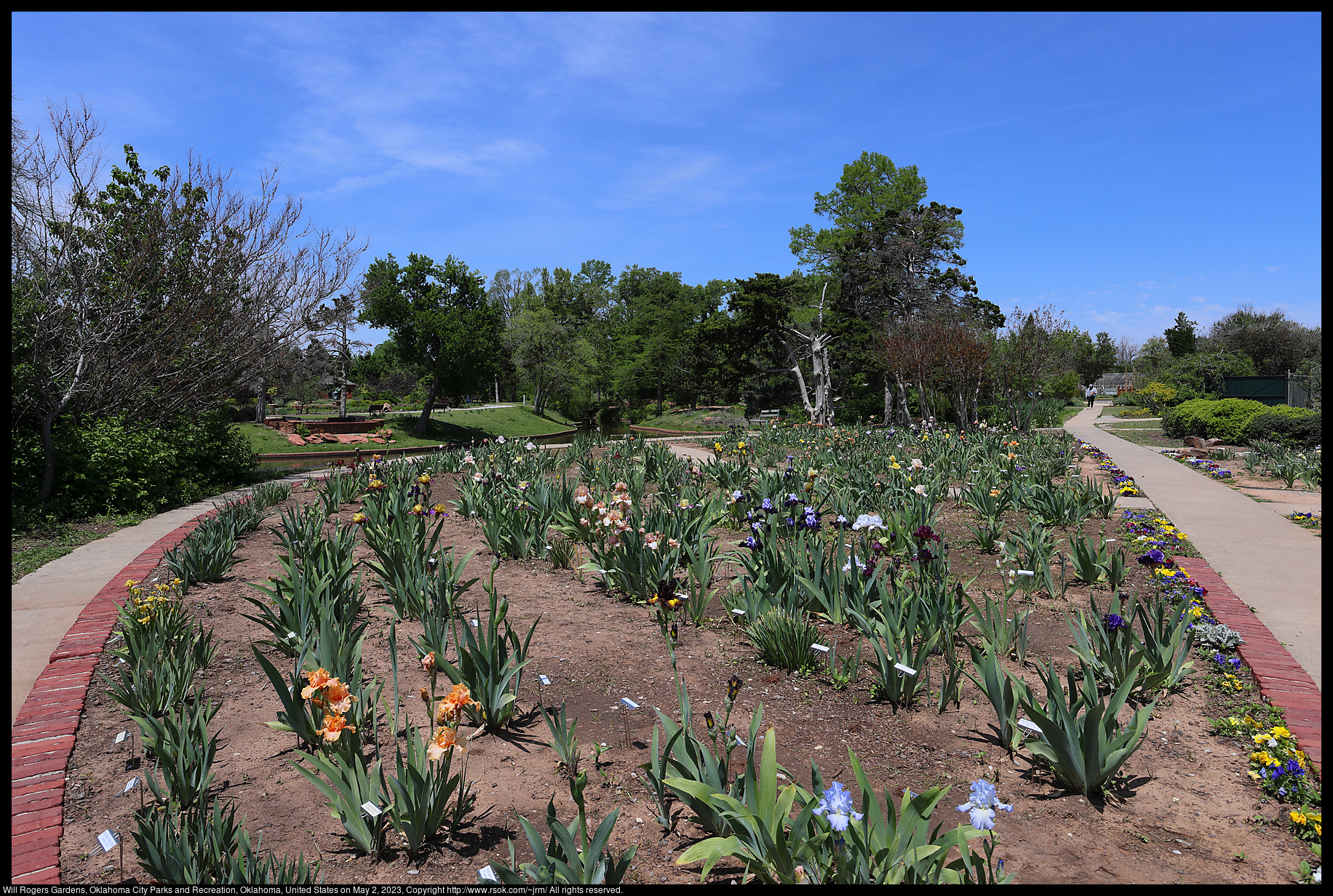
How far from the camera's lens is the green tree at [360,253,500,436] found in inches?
1064

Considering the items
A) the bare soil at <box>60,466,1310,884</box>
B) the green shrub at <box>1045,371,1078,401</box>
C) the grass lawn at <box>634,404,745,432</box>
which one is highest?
the green shrub at <box>1045,371,1078,401</box>

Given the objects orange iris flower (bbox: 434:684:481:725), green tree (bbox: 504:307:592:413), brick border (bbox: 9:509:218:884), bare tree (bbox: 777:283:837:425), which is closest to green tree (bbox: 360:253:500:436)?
green tree (bbox: 504:307:592:413)

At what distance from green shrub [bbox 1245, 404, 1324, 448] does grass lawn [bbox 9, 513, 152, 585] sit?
661 inches

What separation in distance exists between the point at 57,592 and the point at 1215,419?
60.6ft

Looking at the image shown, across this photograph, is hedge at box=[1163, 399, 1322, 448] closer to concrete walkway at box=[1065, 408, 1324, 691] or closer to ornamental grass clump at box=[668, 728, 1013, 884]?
concrete walkway at box=[1065, 408, 1324, 691]

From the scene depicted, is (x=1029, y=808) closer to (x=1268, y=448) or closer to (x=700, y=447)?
(x=1268, y=448)

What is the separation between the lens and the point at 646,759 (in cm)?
271

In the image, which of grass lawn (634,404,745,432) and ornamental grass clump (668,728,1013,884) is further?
grass lawn (634,404,745,432)

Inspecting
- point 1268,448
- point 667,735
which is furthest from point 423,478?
point 1268,448

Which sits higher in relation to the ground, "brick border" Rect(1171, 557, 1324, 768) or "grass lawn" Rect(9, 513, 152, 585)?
"grass lawn" Rect(9, 513, 152, 585)

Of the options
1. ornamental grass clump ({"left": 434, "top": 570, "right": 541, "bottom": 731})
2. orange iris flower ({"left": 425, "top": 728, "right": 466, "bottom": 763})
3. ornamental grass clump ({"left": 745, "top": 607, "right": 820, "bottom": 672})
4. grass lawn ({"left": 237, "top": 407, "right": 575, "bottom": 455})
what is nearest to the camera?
orange iris flower ({"left": 425, "top": 728, "right": 466, "bottom": 763})

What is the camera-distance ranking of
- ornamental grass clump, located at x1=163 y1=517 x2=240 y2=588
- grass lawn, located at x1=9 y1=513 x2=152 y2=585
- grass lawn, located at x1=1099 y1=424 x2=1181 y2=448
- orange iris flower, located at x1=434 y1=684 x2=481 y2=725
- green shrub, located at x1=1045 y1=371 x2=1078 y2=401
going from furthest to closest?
green shrub, located at x1=1045 y1=371 x2=1078 y2=401 → grass lawn, located at x1=1099 y1=424 x2=1181 y2=448 → grass lawn, located at x1=9 y1=513 x2=152 y2=585 → ornamental grass clump, located at x1=163 y1=517 x2=240 y2=588 → orange iris flower, located at x1=434 y1=684 x2=481 y2=725
